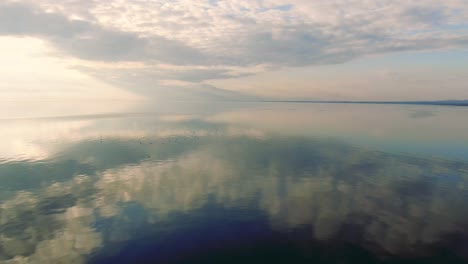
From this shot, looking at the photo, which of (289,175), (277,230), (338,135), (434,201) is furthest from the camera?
(338,135)

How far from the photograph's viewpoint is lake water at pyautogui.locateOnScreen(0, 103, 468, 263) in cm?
2516

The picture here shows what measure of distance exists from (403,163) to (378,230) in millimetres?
34113

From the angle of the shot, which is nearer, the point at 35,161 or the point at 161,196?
the point at 161,196

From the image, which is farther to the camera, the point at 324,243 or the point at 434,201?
the point at 434,201

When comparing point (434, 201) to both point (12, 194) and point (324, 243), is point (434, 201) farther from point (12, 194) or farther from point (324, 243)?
point (12, 194)

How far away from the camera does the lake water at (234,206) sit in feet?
82.5

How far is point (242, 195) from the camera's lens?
128 feet

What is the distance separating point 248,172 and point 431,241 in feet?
96.5

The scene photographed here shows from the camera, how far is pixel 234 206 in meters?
34.9

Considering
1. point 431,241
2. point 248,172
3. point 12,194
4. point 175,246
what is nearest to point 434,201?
point 431,241

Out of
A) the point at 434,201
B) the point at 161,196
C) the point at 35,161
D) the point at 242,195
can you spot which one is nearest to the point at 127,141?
the point at 35,161

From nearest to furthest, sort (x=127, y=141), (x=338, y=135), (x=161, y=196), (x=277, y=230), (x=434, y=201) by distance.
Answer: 1. (x=277, y=230)
2. (x=434, y=201)
3. (x=161, y=196)
4. (x=127, y=141)
5. (x=338, y=135)

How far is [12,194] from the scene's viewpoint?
39406 millimetres

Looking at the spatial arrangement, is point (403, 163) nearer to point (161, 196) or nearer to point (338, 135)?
point (338, 135)
